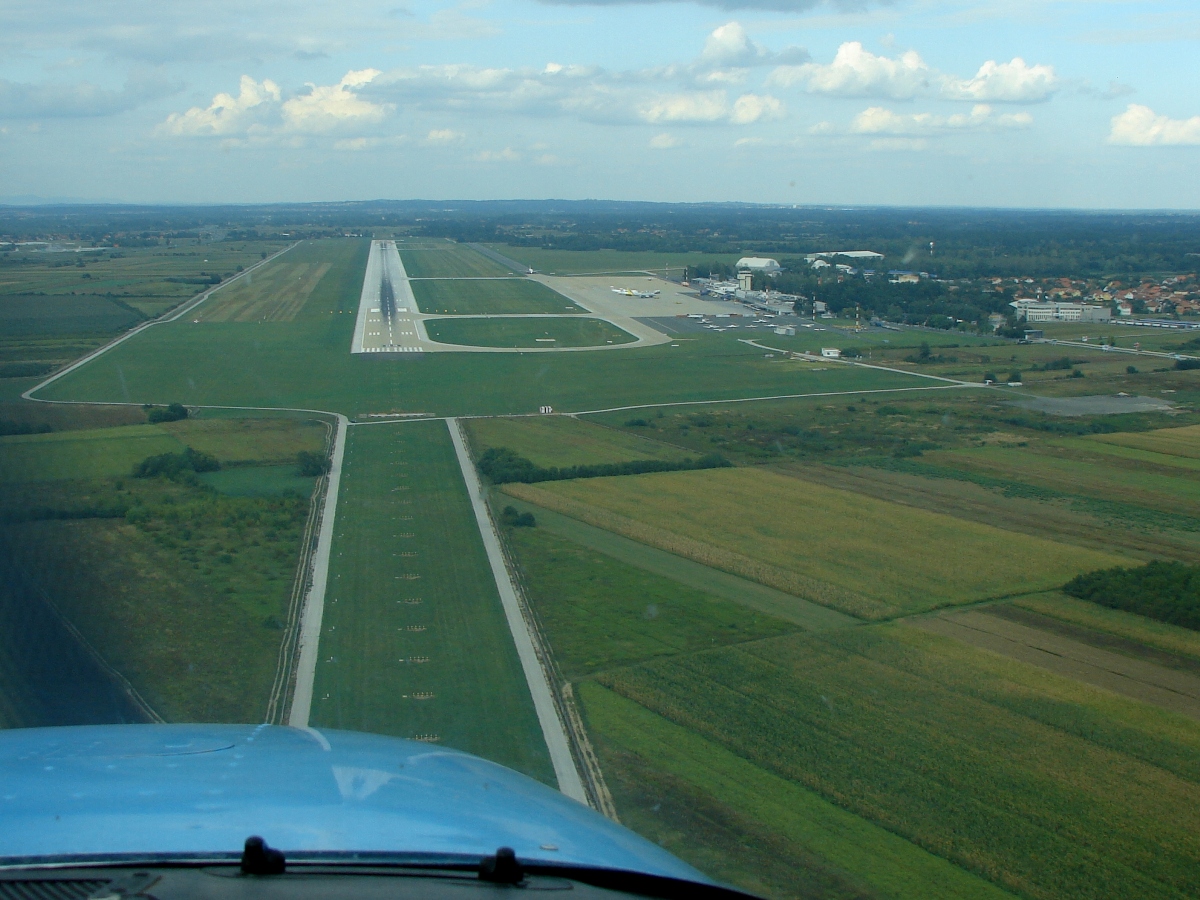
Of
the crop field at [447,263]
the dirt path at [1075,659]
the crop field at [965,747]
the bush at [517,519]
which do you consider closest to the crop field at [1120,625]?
the dirt path at [1075,659]

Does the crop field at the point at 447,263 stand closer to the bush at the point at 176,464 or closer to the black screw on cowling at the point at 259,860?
the bush at the point at 176,464

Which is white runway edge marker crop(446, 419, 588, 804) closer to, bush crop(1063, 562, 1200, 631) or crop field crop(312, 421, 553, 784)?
crop field crop(312, 421, 553, 784)

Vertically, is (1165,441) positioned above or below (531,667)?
above

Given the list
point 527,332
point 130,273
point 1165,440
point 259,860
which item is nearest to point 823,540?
point 1165,440

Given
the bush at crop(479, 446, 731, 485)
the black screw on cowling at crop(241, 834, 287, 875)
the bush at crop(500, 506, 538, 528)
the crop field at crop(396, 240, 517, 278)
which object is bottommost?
the bush at crop(500, 506, 538, 528)

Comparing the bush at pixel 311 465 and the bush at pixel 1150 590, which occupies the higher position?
the bush at pixel 311 465

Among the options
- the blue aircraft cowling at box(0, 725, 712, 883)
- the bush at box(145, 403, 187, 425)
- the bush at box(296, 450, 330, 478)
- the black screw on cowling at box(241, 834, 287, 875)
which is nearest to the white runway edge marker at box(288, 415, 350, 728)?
the bush at box(296, 450, 330, 478)

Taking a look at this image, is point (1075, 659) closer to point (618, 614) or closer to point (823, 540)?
point (823, 540)
